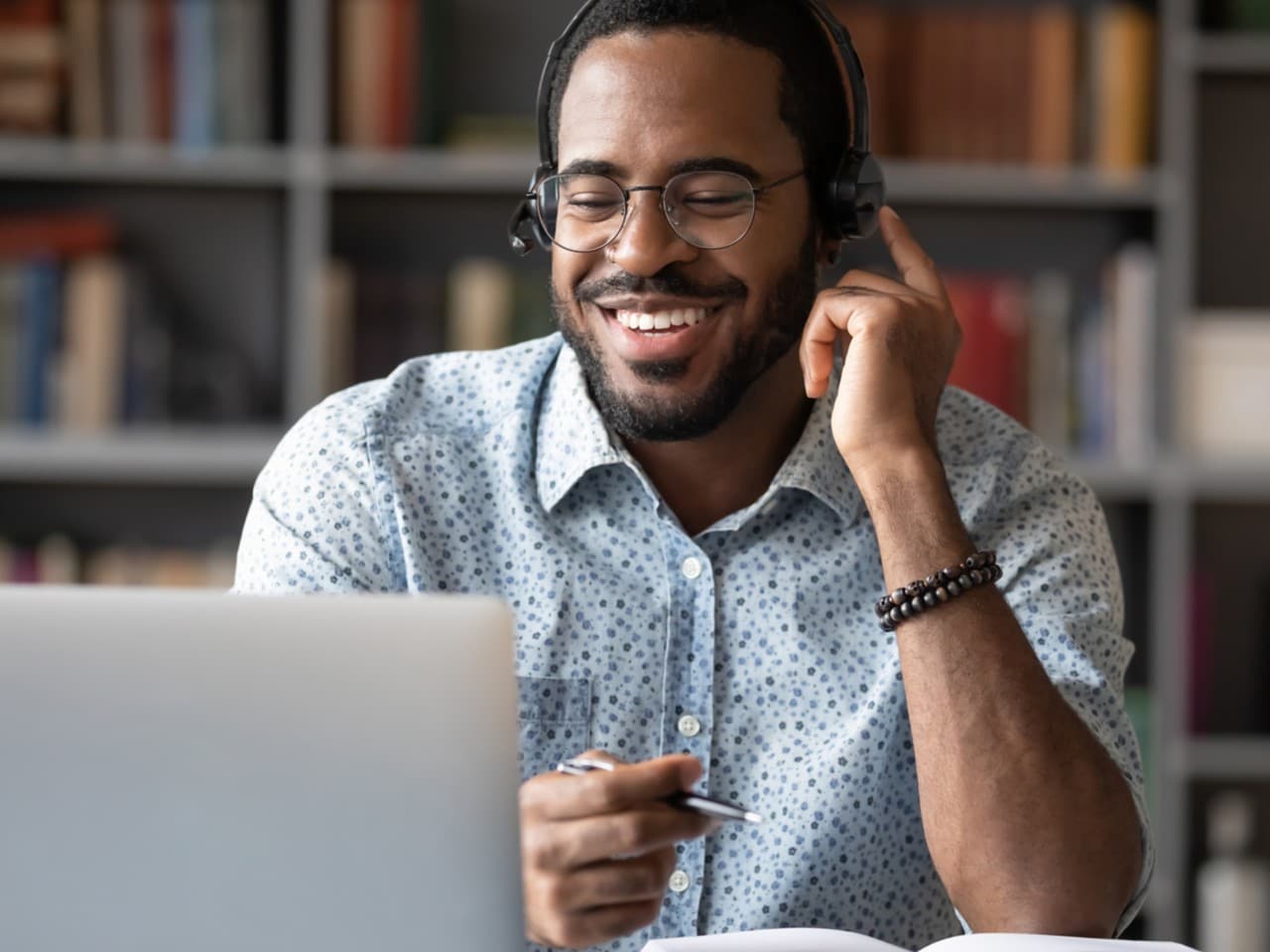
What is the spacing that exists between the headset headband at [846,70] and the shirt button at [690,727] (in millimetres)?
506

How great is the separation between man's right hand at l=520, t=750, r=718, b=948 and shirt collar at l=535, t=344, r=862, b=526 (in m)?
0.52

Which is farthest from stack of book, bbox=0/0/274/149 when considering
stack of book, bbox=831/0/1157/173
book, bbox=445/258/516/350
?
stack of book, bbox=831/0/1157/173

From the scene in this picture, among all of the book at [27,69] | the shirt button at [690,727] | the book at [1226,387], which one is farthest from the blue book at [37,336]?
the book at [1226,387]

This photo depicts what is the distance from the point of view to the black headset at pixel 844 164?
1405 mm

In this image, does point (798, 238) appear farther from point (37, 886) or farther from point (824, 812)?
point (37, 886)

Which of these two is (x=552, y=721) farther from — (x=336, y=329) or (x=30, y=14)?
(x=30, y=14)

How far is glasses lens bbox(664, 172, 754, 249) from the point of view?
1.36 metres

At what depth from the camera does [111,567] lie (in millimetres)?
2736

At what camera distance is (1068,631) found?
4.22 feet

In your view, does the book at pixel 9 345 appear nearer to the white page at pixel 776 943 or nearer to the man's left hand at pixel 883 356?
the man's left hand at pixel 883 356

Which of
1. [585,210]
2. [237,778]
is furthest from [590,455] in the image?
[237,778]

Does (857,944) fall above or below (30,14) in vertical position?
below

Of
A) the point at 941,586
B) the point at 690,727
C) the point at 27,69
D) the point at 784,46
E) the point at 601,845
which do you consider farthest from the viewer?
the point at 27,69

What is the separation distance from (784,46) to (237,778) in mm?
957
